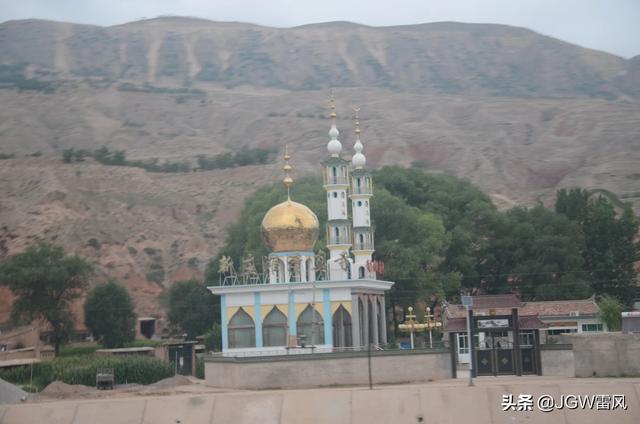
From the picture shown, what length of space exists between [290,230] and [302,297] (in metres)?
4.19

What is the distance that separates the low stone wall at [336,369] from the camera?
44375 mm

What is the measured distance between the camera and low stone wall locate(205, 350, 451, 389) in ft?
146

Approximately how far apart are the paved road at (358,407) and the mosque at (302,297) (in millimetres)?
11924

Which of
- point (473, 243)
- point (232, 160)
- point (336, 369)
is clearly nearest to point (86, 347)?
point (473, 243)

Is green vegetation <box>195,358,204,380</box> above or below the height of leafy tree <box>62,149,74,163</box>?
below

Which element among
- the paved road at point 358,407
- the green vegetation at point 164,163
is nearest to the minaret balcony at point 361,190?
the paved road at point 358,407

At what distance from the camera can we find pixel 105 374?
162 feet

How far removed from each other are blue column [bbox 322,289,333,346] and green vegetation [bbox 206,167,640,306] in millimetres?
16540

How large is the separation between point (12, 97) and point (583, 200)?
95122 millimetres

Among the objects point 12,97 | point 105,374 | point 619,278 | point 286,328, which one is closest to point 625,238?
point 619,278

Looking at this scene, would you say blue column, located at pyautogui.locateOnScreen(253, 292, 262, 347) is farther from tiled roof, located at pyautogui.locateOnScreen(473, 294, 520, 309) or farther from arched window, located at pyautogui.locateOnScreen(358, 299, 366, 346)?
tiled roof, located at pyautogui.locateOnScreen(473, 294, 520, 309)

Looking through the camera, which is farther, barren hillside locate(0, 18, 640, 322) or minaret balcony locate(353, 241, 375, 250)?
barren hillside locate(0, 18, 640, 322)

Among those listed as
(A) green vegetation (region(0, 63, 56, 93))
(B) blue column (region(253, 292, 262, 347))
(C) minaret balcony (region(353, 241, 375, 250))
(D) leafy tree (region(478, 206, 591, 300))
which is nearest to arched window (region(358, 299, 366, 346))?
(B) blue column (region(253, 292, 262, 347))

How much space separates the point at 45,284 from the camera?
245 feet
